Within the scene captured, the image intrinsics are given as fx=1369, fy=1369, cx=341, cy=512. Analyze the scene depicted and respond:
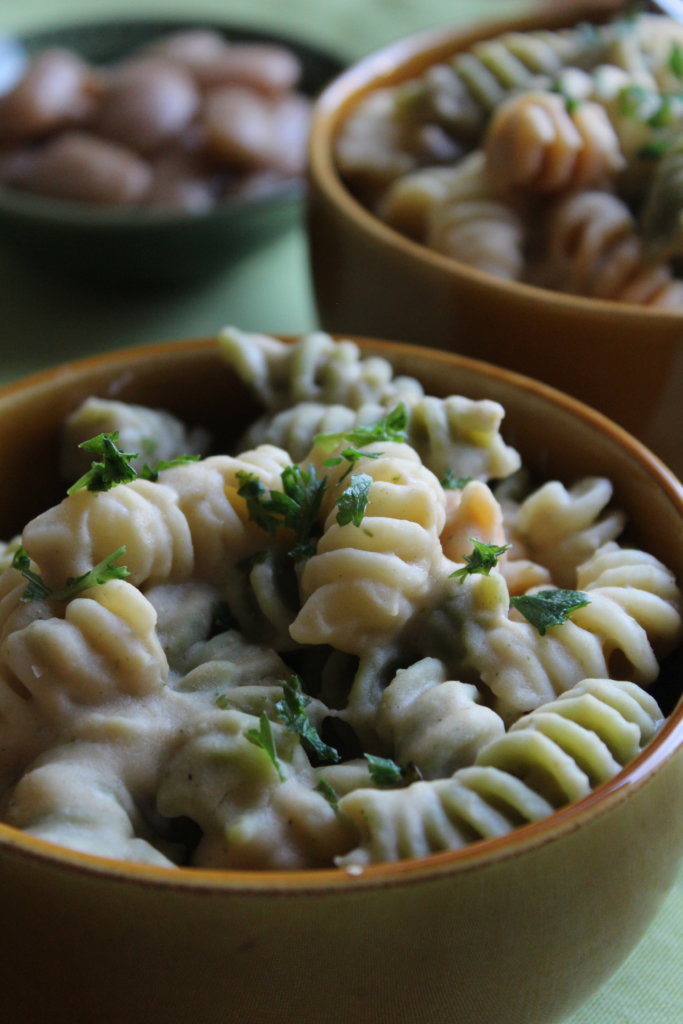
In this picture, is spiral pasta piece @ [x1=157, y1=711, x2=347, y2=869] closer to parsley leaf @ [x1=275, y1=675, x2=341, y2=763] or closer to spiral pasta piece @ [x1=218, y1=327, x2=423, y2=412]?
parsley leaf @ [x1=275, y1=675, x2=341, y2=763]

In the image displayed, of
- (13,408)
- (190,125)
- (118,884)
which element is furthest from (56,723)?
(190,125)

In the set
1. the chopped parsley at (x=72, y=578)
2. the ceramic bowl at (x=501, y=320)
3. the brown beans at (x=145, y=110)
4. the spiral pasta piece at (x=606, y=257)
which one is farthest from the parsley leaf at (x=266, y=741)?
the brown beans at (x=145, y=110)

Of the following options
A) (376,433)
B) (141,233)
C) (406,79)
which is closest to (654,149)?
(406,79)

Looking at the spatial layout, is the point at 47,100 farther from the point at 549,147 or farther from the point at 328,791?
the point at 328,791

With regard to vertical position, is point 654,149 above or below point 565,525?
above

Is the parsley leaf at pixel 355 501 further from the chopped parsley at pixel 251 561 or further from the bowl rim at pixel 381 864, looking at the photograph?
the bowl rim at pixel 381 864
